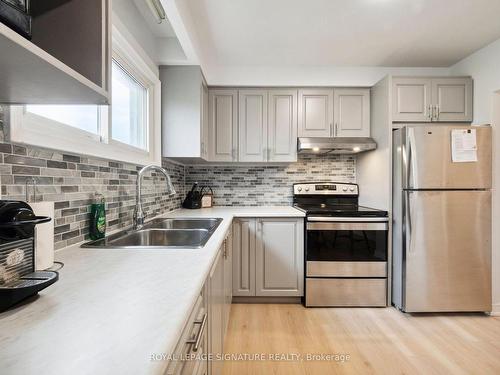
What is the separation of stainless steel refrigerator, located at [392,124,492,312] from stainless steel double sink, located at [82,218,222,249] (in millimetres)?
1645

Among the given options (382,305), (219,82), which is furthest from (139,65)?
(382,305)

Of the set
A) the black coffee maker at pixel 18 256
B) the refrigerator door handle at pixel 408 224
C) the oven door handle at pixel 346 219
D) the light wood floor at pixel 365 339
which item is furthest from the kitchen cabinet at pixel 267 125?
the black coffee maker at pixel 18 256

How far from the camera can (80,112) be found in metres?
1.27

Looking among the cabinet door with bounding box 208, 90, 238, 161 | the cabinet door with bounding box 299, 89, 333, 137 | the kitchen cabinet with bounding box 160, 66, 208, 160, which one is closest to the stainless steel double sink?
the kitchen cabinet with bounding box 160, 66, 208, 160

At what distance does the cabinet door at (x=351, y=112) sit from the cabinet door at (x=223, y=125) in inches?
41.7

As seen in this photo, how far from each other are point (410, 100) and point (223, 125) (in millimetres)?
1785

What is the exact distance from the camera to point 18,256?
0.64 meters

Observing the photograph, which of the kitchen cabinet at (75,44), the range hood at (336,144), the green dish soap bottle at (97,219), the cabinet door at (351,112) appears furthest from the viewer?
the cabinet door at (351,112)

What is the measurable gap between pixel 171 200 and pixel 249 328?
134 cm

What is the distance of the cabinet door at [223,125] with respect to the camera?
2.62 metres

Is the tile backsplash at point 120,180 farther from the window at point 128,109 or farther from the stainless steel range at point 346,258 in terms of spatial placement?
the stainless steel range at point 346,258

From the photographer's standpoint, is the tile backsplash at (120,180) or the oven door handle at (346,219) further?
the oven door handle at (346,219)

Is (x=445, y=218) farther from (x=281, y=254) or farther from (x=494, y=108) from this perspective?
(x=281, y=254)

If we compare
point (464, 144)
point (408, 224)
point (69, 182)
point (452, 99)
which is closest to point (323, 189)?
point (408, 224)
